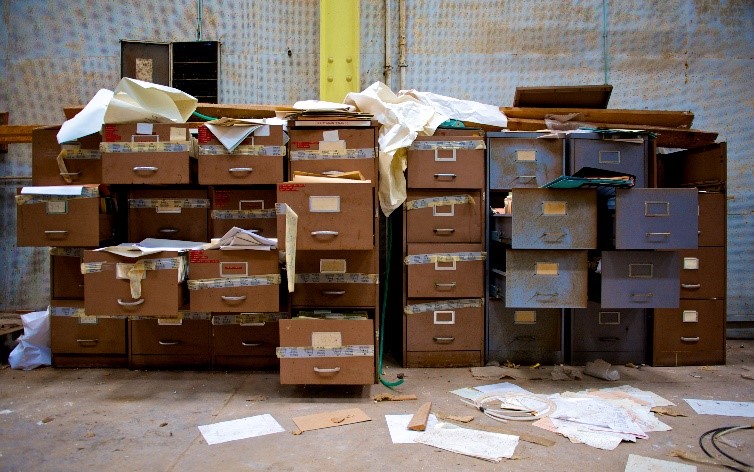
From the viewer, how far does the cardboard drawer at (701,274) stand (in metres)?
3.06

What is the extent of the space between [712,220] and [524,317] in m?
1.33

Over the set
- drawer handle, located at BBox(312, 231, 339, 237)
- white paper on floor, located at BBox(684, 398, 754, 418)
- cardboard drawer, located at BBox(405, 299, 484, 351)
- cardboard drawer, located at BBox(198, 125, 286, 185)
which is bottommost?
white paper on floor, located at BBox(684, 398, 754, 418)

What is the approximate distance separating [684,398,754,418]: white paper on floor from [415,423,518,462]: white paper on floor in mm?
995

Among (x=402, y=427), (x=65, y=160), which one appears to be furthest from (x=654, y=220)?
(x=65, y=160)

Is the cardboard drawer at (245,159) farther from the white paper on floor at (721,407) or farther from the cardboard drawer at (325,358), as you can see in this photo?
the white paper on floor at (721,407)

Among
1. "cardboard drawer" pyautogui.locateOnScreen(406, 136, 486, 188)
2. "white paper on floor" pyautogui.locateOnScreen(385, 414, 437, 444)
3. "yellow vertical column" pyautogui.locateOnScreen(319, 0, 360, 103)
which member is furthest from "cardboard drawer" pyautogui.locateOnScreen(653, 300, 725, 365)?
"yellow vertical column" pyautogui.locateOnScreen(319, 0, 360, 103)

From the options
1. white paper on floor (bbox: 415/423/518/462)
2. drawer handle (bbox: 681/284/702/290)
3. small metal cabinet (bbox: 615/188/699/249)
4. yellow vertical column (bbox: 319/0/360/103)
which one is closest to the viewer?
white paper on floor (bbox: 415/423/518/462)

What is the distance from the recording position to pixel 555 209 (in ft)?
8.27

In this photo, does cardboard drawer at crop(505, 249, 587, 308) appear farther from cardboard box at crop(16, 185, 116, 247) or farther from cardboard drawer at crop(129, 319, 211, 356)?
cardboard box at crop(16, 185, 116, 247)

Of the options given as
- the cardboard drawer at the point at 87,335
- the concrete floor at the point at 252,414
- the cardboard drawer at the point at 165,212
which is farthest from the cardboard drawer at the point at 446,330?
the cardboard drawer at the point at 87,335

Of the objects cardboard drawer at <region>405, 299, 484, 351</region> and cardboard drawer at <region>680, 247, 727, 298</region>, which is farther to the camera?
cardboard drawer at <region>680, 247, 727, 298</region>

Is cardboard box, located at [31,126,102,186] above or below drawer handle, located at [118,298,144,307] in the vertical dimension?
above

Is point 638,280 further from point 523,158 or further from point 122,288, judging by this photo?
point 122,288

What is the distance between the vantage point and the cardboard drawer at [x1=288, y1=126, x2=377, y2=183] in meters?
A: 2.57
